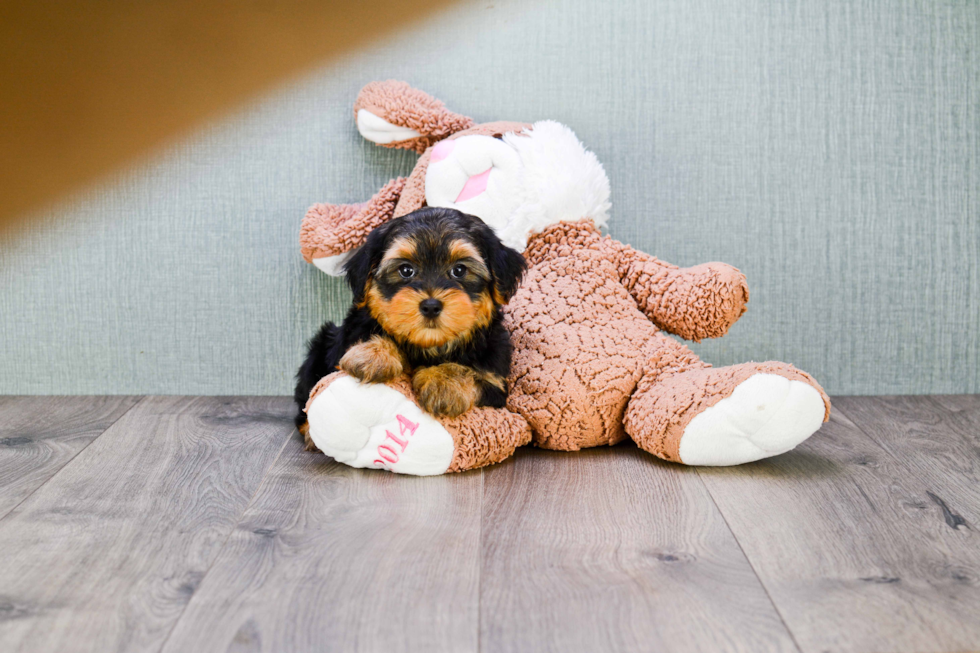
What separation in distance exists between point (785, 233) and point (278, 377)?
1.80 m

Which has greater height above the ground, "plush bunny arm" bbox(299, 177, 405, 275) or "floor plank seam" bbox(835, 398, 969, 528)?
"plush bunny arm" bbox(299, 177, 405, 275)

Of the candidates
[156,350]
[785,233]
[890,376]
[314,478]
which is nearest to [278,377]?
[156,350]

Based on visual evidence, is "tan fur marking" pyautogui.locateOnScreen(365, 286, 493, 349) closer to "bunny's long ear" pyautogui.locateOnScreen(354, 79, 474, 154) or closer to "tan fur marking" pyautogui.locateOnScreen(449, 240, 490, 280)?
"tan fur marking" pyautogui.locateOnScreen(449, 240, 490, 280)

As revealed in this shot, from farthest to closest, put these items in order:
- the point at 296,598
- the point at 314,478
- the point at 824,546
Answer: the point at 314,478, the point at 824,546, the point at 296,598

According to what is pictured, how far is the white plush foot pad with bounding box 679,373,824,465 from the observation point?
1.80 metres

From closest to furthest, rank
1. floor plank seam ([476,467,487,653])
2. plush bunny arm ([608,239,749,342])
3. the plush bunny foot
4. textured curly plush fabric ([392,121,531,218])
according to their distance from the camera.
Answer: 1. floor plank seam ([476,467,487,653])
2. the plush bunny foot
3. plush bunny arm ([608,239,749,342])
4. textured curly plush fabric ([392,121,531,218])

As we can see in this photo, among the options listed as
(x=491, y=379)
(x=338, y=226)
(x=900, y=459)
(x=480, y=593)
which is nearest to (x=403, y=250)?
(x=491, y=379)

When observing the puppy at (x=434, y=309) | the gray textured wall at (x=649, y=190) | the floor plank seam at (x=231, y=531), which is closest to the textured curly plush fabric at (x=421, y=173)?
the gray textured wall at (x=649, y=190)

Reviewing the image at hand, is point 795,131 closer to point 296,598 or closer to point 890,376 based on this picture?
point 890,376

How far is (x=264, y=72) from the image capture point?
254 centimetres

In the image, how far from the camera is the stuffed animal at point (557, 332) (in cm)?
184

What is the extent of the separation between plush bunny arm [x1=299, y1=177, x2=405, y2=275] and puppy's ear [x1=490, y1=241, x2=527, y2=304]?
0.61 m

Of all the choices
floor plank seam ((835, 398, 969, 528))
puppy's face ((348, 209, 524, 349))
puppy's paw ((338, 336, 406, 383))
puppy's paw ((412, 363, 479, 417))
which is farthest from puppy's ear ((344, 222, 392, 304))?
floor plank seam ((835, 398, 969, 528))

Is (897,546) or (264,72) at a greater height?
(264,72)
